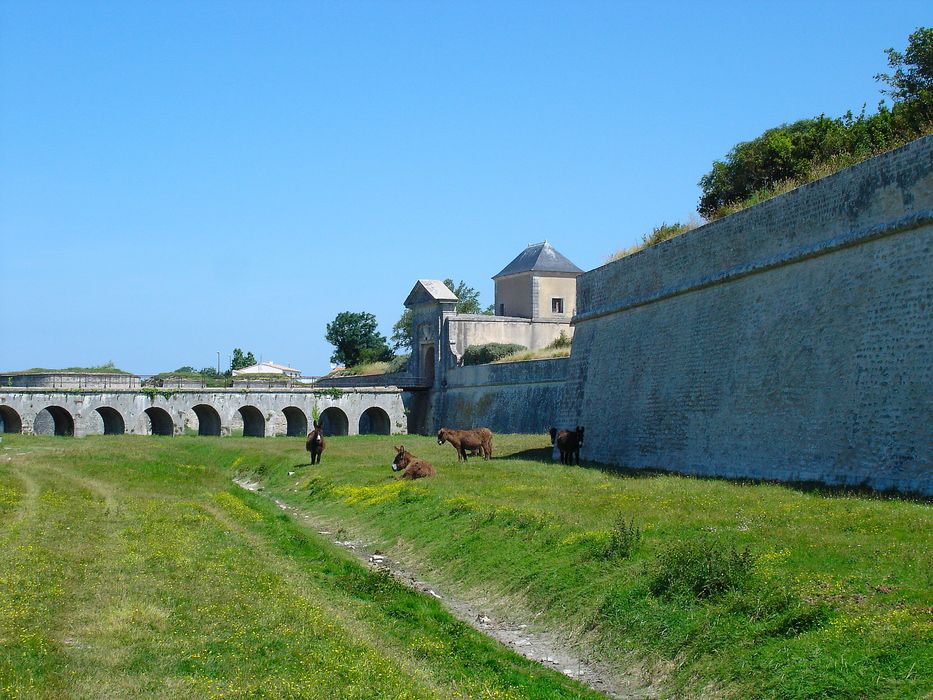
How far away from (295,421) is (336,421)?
2559 millimetres

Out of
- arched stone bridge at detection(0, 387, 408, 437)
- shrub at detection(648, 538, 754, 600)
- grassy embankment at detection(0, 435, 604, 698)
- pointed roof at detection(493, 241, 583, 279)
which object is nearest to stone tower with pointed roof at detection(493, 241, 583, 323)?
pointed roof at detection(493, 241, 583, 279)

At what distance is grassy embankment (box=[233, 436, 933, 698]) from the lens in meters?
8.05

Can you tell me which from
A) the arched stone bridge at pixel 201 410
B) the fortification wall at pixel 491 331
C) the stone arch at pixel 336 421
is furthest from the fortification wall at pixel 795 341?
the stone arch at pixel 336 421

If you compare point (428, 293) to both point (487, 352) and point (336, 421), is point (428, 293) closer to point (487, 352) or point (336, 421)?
point (487, 352)

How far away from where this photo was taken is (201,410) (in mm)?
61469

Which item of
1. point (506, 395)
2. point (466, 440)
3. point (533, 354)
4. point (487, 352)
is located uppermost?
point (487, 352)

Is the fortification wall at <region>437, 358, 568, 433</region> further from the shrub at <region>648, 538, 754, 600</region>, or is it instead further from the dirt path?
the shrub at <region>648, 538, 754, 600</region>

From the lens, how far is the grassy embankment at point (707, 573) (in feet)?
26.4

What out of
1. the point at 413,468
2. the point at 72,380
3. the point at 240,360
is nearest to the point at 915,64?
the point at 413,468

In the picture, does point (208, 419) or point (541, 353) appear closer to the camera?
point (541, 353)

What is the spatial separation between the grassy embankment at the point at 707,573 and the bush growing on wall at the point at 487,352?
134 feet

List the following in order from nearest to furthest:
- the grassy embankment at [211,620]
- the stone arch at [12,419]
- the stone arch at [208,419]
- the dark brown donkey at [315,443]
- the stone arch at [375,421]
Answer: the grassy embankment at [211,620] < the dark brown donkey at [315,443] < the stone arch at [12,419] < the stone arch at [208,419] < the stone arch at [375,421]

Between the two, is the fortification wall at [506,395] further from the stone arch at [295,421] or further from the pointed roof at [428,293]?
the stone arch at [295,421]

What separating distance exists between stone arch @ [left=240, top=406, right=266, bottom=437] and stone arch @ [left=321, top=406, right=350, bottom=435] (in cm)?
414
